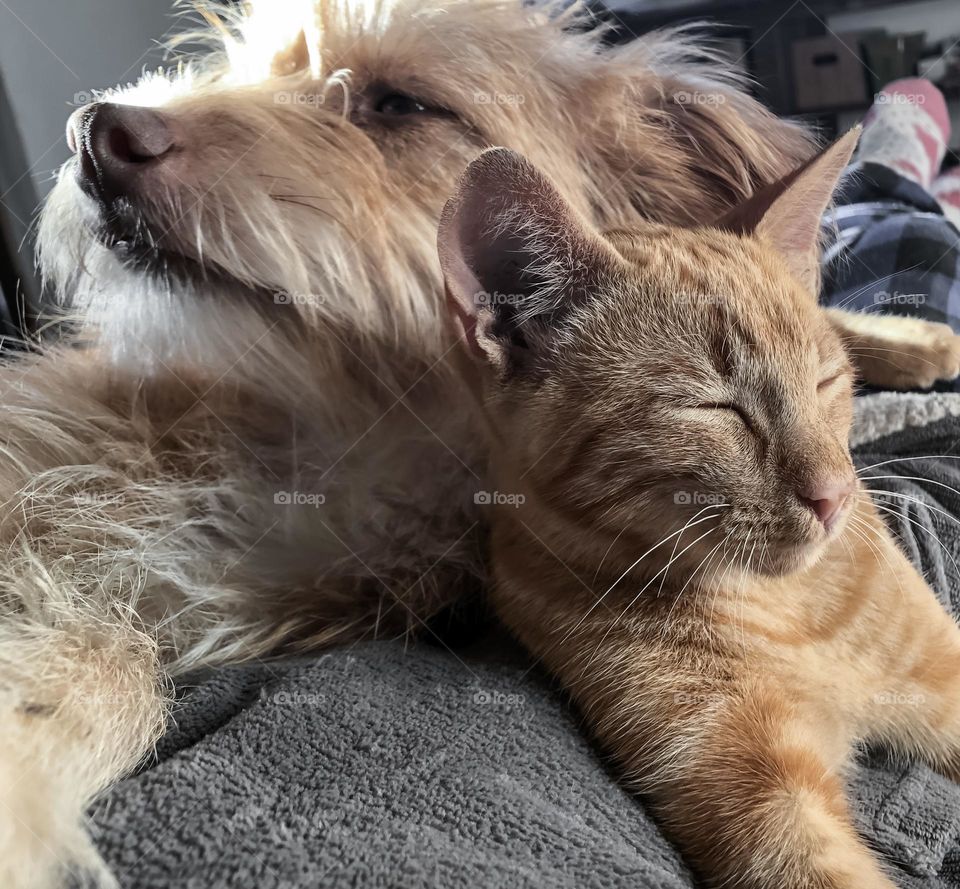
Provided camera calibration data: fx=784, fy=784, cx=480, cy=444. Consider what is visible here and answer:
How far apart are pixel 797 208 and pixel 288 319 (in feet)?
1.63

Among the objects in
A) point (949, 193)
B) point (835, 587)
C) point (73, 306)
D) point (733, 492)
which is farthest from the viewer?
point (949, 193)

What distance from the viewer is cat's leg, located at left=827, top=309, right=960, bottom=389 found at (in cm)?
94

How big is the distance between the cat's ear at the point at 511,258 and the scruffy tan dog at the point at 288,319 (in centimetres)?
18

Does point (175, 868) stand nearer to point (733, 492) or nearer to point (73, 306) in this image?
point (733, 492)

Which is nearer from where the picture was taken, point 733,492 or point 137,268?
point 733,492

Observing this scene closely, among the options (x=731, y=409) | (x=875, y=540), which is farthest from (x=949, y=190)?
(x=731, y=409)

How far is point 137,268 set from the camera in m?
0.75

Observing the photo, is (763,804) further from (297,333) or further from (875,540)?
(297,333)

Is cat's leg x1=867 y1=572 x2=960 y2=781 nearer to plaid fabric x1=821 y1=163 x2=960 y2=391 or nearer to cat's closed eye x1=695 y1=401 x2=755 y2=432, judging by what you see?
cat's closed eye x1=695 y1=401 x2=755 y2=432

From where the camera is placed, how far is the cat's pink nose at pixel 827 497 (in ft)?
1.82

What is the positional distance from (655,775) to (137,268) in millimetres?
644

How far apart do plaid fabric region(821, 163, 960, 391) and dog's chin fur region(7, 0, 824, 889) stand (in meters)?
0.28

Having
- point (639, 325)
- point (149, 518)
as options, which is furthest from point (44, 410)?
point (639, 325)

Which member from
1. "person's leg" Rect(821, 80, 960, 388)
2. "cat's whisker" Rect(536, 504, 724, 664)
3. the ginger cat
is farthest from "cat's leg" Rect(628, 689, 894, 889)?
"person's leg" Rect(821, 80, 960, 388)
